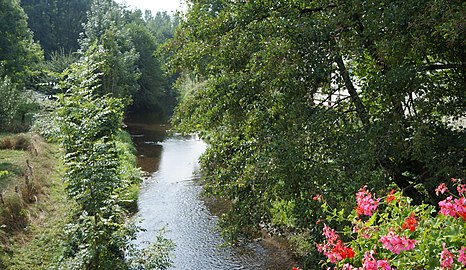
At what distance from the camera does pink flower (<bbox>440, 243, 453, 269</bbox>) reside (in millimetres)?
2443

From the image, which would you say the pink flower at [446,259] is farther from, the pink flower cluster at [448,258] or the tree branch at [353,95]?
the tree branch at [353,95]

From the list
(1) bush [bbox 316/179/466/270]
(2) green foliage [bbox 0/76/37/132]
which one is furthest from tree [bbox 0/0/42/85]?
(1) bush [bbox 316/179/466/270]

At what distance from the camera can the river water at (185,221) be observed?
31.7ft

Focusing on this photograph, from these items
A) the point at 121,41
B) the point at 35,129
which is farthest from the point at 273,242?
the point at 121,41

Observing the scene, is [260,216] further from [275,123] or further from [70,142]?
[70,142]

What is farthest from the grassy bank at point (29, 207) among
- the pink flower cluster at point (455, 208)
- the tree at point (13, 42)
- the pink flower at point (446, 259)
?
the tree at point (13, 42)

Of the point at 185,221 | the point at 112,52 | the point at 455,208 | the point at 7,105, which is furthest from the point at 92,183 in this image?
the point at 112,52

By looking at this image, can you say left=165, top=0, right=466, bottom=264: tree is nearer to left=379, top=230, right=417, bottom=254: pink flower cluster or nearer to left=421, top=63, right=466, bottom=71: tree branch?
left=421, top=63, right=466, bottom=71: tree branch

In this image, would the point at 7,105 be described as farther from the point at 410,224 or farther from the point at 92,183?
the point at 410,224

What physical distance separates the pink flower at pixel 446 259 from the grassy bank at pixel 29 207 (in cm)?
697

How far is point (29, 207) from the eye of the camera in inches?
390

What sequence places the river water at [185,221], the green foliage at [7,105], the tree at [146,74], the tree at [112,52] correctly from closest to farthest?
the river water at [185,221] < the green foliage at [7,105] < the tree at [112,52] < the tree at [146,74]

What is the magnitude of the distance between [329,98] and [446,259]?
199 inches

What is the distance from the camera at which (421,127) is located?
18.2 feet
